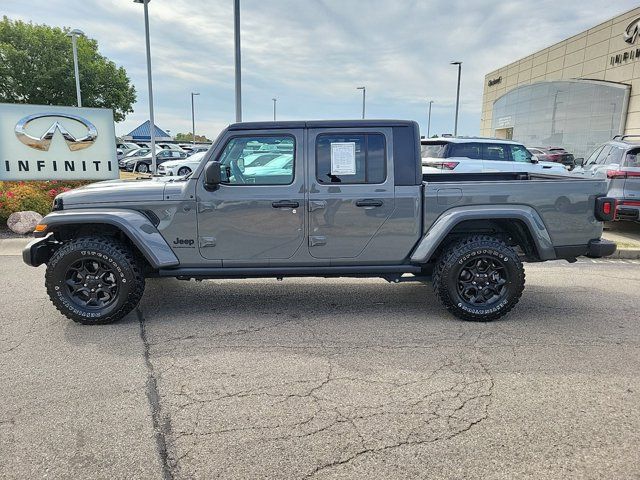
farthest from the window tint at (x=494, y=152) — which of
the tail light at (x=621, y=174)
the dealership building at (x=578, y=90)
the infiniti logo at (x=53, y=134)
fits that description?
the dealership building at (x=578, y=90)

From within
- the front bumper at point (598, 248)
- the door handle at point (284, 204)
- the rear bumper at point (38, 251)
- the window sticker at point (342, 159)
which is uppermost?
the window sticker at point (342, 159)

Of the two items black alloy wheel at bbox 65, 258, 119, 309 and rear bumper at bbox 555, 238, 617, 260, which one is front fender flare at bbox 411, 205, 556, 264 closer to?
rear bumper at bbox 555, 238, 617, 260

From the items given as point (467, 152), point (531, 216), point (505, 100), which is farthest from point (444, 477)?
point (505, 100)

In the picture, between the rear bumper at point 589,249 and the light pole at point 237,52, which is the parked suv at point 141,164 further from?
the rear bumper at point 589,249

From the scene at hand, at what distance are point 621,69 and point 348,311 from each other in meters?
33.6

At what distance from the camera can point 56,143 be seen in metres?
9.66

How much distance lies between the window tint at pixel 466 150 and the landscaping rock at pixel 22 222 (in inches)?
355

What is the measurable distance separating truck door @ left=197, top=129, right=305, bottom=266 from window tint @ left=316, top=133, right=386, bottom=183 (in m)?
0.21

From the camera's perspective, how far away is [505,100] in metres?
48.2

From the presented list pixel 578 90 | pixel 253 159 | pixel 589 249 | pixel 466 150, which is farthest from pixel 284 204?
pixel 578 90

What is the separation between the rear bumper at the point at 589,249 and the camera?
4301mm

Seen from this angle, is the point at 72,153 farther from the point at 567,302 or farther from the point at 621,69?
the point at 621,69

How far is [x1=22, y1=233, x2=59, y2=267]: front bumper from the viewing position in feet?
13.5

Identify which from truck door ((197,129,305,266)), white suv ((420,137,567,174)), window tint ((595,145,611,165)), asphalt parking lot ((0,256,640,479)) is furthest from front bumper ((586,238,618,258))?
white suv ((420,137,567,174))
